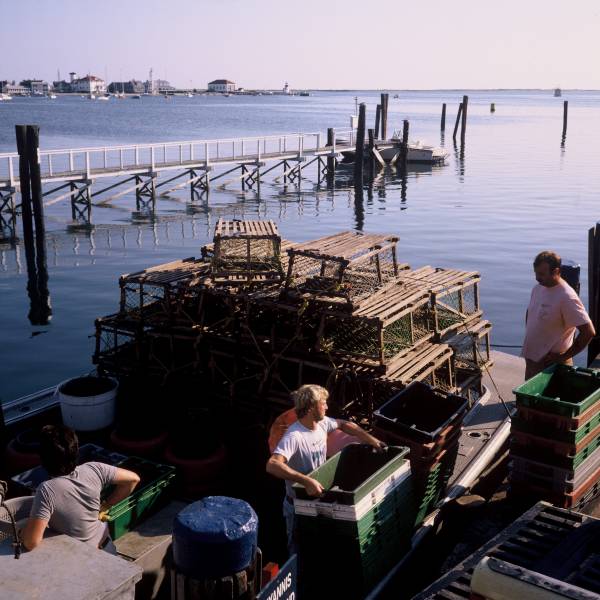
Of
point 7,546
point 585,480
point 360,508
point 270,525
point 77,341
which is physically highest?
point 7,546

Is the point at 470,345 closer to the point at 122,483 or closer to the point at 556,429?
the point at 556,429

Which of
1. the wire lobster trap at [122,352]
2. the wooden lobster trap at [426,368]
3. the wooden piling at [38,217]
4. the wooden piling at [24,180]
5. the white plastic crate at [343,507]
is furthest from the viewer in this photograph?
the wooden piling at [24,180]

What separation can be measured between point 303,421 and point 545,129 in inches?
4137

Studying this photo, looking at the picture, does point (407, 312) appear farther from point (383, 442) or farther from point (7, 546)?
point (7, 546)

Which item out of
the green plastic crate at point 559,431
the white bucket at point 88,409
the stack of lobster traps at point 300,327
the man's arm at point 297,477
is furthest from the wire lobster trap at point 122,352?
the green plastic crate at point 559,431

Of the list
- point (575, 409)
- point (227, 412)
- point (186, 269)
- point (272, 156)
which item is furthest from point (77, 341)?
point (272, 156)

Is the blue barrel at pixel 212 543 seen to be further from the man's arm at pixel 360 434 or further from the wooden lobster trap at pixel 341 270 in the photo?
the wooden lobster trap at pixel 341 270

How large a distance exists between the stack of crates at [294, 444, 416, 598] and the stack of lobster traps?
74.7 inches

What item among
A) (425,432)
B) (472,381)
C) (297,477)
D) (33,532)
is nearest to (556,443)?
(425,432)

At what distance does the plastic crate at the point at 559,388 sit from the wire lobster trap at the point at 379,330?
1.55 metres

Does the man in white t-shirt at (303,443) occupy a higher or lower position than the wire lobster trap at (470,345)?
higher

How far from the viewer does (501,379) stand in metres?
10.7

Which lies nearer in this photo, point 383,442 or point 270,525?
point 383,442

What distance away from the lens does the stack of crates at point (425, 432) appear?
645 centimetres
